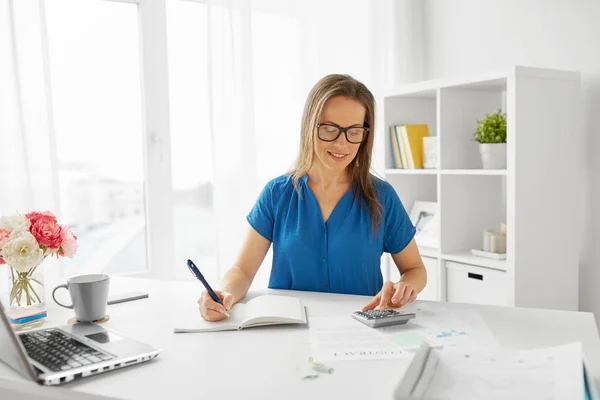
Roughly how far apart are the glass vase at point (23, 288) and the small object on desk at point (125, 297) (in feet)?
0.61

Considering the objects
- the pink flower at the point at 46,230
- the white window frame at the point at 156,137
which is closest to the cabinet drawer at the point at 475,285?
the white window frame at the point at 156,137

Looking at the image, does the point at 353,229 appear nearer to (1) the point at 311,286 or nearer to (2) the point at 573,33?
(1) the point at 311,286

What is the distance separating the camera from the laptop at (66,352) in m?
1.04

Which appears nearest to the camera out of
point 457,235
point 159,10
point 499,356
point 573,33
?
point 499,356

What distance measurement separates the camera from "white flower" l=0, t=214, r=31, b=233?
1466mm

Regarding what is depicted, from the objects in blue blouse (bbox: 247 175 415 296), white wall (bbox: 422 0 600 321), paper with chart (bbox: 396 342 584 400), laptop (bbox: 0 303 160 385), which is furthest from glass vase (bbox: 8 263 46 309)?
white wall (bbox: 422 0 600 321)

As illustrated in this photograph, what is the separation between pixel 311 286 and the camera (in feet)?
6.21

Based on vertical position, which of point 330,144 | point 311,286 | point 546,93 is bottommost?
point 311,286

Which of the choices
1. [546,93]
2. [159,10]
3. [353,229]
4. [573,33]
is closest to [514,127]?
[546,93]

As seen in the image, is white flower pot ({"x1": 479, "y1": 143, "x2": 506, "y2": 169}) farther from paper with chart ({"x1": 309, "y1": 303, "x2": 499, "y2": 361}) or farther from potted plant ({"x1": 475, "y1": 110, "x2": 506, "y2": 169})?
paper with chart ({"x1": 309, "y1": 303, "x2": 499, "y2": 361})

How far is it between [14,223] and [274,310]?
730 millimetres

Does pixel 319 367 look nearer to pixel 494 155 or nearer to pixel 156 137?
pixel 494 155

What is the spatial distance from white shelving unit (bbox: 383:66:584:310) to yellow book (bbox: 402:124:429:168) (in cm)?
9

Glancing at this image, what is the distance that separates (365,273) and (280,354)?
0.78 meters
